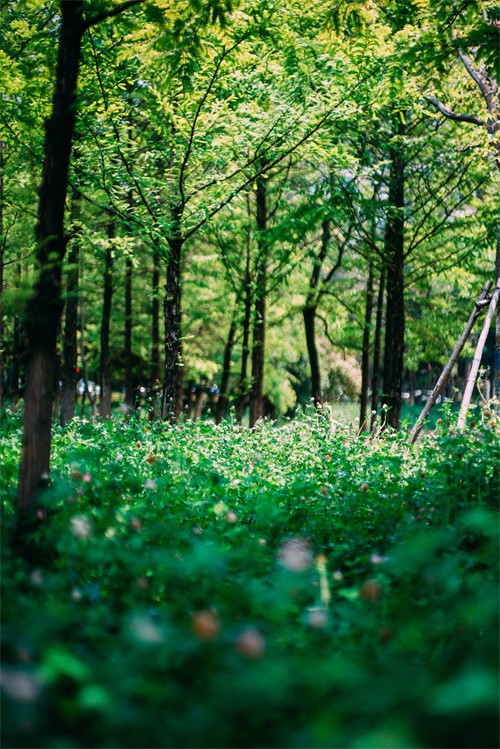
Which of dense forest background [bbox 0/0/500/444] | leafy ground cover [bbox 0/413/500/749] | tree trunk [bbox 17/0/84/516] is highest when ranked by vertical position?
dense forest background [bbox 0/0/500/444]

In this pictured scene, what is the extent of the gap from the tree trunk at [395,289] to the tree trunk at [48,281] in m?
10.4

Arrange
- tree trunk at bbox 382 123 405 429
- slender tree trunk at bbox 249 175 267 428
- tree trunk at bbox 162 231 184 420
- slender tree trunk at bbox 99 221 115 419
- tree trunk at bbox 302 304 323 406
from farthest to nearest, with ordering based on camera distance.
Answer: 1. tree trunk at bbox 302 304 323 406
2. slender tree trunk at bbox 99 221 115 419
3. slender tree trunk at bbox 249 175 267 428
4. tree trunk at bbox 382 123 405 429
5. tree trunk at bbox 162 231 184 420

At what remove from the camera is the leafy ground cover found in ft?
6.06

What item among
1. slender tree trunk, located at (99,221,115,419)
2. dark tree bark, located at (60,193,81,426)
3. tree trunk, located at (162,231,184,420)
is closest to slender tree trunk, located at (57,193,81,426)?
dark tree bark, located at (60,193,81,426)

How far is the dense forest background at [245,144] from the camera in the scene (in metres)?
6.09

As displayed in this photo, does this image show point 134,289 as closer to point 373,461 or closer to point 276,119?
point 276,119

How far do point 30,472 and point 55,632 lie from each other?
7.65ft

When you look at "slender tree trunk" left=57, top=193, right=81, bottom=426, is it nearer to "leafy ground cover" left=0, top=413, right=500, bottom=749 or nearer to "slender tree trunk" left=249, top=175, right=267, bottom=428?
"slender tree trunk" left=249, top=175, right=267, bottom=428

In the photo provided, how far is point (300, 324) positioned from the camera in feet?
92.5

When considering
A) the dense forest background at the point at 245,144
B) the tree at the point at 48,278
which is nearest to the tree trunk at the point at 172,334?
the dense forest background at the point at 245,144

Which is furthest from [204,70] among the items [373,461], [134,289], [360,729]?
A: [134,289]

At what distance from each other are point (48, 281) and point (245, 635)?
3.23m

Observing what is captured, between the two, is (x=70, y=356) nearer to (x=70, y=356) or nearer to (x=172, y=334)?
(x=70, y=356)

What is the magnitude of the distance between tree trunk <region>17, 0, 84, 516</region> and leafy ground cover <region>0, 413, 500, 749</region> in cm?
33
